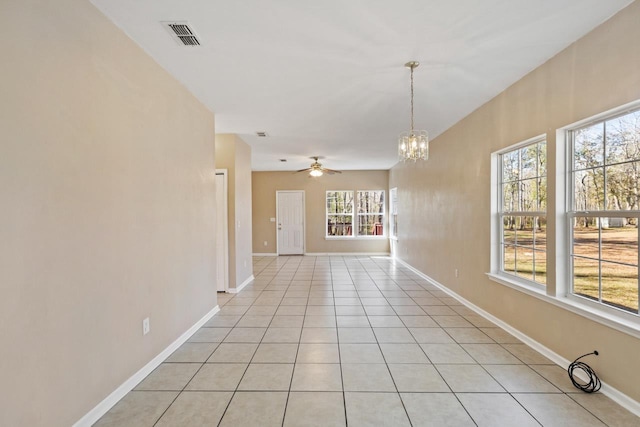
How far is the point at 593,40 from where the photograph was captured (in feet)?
7.06

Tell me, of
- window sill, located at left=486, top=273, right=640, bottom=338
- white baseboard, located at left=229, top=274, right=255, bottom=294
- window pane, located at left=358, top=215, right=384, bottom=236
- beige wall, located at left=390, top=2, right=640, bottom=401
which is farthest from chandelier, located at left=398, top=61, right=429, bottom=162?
window pane, located at left=358, top=215, right=384, bottom=236

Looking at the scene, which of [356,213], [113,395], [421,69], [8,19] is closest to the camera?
[8,19]

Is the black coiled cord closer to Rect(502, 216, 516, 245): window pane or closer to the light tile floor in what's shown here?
the light tile floor

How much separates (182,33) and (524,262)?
3.63 meters

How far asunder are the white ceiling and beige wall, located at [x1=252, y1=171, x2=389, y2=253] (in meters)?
5.08

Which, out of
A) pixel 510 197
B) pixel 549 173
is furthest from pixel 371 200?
pixel 549 173

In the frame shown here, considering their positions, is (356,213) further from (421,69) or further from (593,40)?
(593,40)

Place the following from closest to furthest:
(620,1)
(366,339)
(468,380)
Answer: (620,1) < (468,380) < (366,339)

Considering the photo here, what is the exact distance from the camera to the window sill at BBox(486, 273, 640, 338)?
1939 mm

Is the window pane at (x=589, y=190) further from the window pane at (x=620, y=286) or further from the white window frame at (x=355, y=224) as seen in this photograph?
the white window frame at (x=355, y=224)

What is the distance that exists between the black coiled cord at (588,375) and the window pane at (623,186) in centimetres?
104

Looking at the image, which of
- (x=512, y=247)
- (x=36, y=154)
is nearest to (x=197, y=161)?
(x=36, y=154)

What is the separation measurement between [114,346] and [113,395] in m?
0.32

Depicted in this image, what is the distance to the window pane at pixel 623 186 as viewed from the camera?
6.63 ft
